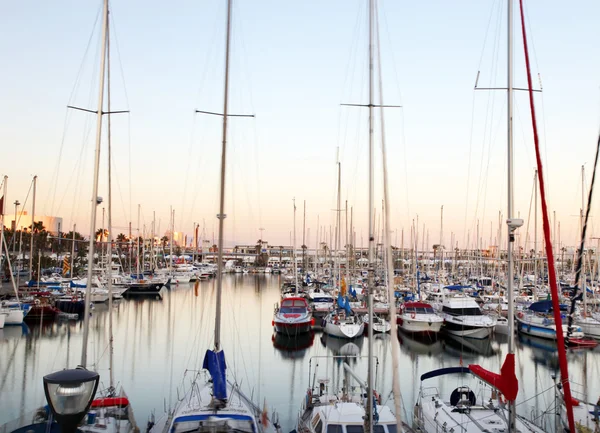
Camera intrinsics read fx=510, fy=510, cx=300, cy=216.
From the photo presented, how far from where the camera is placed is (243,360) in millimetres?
32281

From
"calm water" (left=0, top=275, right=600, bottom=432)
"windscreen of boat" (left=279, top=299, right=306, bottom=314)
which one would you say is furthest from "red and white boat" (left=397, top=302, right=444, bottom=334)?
"windscreen of boat" (left=279, top=299, right=306, bottom=314)

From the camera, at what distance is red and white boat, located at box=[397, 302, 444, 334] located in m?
39.4

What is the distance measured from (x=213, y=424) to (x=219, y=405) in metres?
1.08

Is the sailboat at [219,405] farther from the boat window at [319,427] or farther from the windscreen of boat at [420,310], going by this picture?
the windscreen of boat at [420,310]

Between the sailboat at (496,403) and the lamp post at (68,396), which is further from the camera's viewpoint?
the sailboat at (496,403)

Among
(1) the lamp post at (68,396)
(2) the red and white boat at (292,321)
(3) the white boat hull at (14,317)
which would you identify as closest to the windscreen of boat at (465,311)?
(2) the red and white boat at (292,321)

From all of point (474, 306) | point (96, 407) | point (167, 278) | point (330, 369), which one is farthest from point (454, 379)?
point (167, 278)

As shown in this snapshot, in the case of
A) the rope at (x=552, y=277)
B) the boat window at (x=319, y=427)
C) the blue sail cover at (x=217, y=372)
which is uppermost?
the rope at (x=552, y=277)

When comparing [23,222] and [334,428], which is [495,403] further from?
[23,222]

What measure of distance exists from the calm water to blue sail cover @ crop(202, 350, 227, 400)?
745 centimetres

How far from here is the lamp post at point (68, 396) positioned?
378 inches

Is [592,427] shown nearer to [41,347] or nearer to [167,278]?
[41,347]

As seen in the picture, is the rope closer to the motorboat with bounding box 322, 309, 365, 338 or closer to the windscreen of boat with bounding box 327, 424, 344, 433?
the windscreen of boat with bounding box 327, 424, 344, 433

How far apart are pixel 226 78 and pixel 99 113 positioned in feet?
12.8
